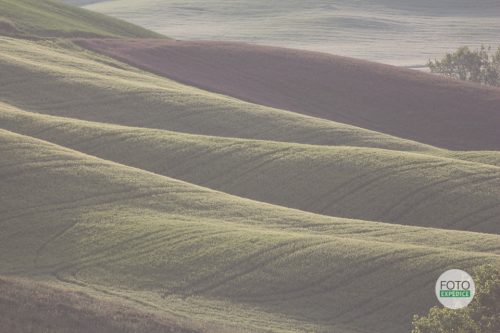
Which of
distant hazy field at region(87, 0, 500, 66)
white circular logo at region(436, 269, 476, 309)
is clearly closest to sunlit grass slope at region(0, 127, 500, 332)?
white circular logo at region(436, 269, 476, 309)

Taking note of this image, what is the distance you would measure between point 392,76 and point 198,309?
125 feet

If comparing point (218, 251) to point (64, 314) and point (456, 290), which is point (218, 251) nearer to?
point (64, 314)

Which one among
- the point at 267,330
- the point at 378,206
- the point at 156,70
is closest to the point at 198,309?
the point at 267,330

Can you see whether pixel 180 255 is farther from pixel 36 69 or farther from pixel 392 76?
pixel 392 76

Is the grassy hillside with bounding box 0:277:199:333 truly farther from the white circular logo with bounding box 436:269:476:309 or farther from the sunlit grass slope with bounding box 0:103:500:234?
the sunlit grass slope with bounding box 0:103:500:234

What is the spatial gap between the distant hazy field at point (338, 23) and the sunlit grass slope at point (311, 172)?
6470cm

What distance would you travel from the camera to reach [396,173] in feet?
117

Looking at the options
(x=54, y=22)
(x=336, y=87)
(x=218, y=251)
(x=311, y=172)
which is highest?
(x=54, y=22)

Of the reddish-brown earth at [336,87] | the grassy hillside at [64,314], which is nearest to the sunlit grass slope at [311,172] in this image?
the grassy hillside at [64,314]

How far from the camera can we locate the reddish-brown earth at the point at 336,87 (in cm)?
5338

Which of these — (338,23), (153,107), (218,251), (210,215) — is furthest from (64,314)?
(338,23)

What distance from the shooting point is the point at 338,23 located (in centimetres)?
12962

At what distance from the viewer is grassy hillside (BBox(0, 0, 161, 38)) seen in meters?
59.5

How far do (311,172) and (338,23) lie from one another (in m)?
95.7
